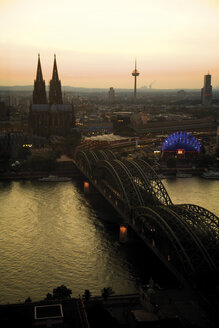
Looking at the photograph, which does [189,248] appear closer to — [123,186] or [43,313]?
[43,313]

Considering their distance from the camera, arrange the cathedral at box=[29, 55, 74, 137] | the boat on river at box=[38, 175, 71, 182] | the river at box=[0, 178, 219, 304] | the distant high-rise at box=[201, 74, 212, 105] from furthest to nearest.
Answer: the distant high-rise at box=[201, 74, 212, 105]
the cathedral at box=[29, 55, 74, 137]
the boat on river at box=[38, 175, 71, 182]
the river at box=[0, 178, 219, 304]

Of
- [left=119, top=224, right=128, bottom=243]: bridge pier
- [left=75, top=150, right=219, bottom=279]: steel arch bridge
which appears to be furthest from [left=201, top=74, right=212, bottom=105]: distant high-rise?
[left=119, top=224, right=128, bottom=243]: bridge pier

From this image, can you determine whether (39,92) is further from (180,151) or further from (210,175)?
(210,175)

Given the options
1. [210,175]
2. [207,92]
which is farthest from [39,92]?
[207,92]

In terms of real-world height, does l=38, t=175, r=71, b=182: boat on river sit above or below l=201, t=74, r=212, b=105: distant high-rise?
below

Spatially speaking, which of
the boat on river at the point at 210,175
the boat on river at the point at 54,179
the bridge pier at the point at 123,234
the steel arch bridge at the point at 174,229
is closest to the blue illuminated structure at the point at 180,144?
the boat on river at the point at 210,175

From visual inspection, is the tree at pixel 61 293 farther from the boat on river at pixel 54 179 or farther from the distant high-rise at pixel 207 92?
the distant high-rise at pixel 207 92

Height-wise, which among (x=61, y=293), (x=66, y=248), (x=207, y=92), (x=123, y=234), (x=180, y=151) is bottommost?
(x=66, y=248)

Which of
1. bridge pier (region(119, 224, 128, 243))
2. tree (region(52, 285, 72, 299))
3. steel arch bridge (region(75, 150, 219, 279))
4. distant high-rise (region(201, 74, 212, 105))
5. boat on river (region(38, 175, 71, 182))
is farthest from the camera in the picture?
distant high-rise (region(201, 74, 212, 105))

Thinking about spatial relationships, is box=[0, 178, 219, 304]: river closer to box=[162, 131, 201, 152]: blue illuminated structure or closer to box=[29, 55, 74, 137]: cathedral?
box=[162, 131, 201, 152]: blue illuminated structure
